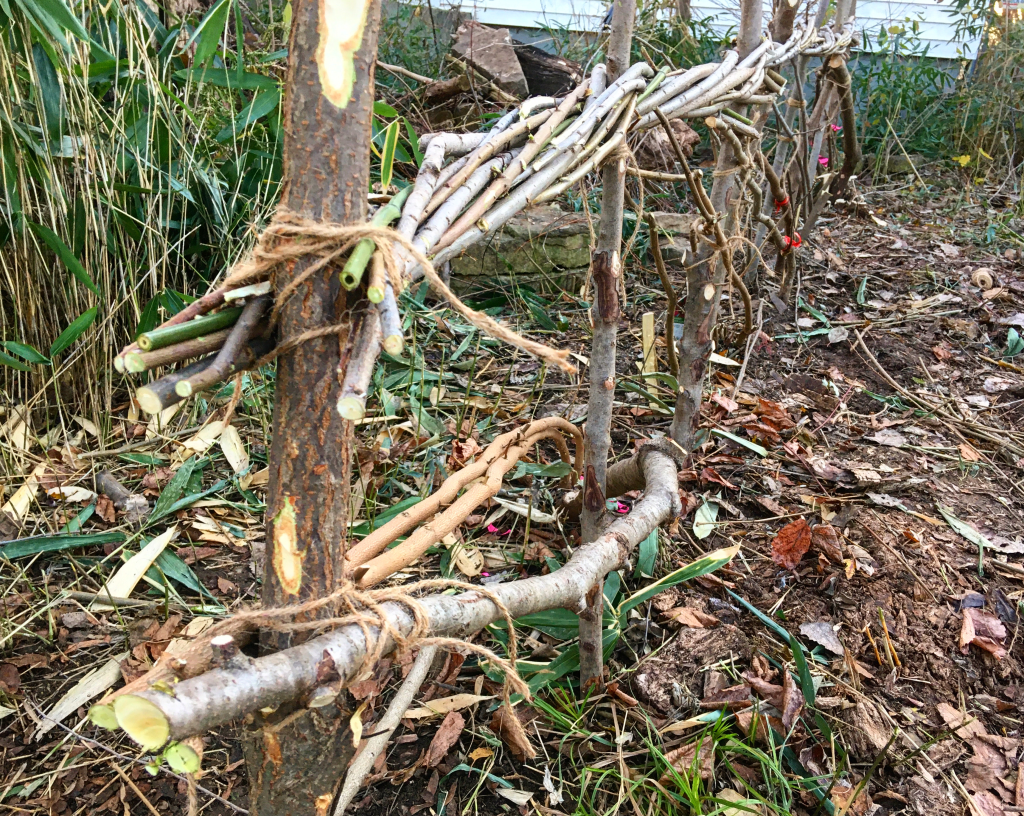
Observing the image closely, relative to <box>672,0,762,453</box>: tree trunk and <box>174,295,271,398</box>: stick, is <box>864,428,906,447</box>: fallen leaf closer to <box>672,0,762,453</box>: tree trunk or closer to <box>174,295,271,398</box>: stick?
<box>672,0,762,453</box>: tree trunk

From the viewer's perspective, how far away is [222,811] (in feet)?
3.91

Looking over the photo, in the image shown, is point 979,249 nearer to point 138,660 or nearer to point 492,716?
point 492,716

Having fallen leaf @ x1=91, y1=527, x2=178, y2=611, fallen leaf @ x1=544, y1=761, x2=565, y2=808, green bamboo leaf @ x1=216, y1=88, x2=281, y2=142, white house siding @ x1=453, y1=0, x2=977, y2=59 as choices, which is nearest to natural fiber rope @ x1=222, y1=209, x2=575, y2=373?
fallen leaf @ x1=544, y1=761, x2=565, y2=808

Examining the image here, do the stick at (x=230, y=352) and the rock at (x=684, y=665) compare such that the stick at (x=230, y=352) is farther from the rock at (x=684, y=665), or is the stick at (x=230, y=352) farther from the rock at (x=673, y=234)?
the rock at (x=673, y=234)

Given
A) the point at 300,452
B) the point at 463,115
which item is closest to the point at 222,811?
the point at 300,452

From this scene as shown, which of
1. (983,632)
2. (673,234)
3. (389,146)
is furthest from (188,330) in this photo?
(673,234)

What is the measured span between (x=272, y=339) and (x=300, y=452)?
0.36 feet

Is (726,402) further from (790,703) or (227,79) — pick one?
(227,79)

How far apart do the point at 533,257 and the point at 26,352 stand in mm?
1674

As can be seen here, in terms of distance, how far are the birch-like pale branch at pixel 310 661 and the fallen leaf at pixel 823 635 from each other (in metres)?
0.61

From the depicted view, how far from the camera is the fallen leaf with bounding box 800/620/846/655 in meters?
1.48

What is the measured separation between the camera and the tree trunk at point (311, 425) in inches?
26.4

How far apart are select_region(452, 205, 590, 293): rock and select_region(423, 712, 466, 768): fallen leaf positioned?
1.74m

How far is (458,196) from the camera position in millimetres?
812
